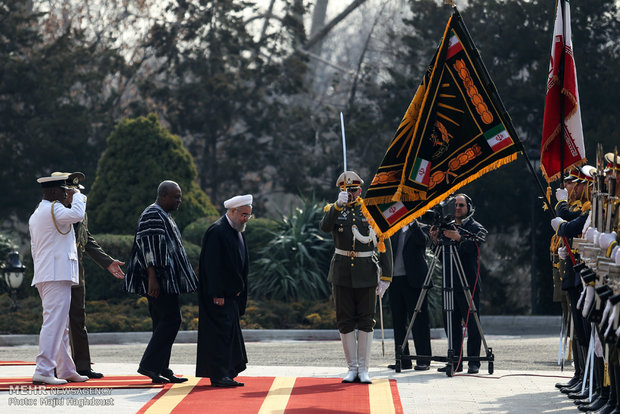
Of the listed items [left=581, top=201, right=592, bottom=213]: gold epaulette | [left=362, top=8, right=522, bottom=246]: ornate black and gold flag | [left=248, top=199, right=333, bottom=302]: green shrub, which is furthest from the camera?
[left=248, top=199, right=333, bottom=302]: green shrub

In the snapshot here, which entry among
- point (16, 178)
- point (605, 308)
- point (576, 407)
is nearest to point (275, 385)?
point (576, 407)

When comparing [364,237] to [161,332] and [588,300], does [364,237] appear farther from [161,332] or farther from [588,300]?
[588,300]

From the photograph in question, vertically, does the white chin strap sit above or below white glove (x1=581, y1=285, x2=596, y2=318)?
above

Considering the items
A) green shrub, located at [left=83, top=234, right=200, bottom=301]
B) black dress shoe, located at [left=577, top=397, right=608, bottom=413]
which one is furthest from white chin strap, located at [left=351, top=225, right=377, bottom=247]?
green shrub, located at [left=83, top=234, right=200, bottom=301]

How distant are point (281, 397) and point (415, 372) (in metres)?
2.89

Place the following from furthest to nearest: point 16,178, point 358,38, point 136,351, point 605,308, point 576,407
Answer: point 358,38, point 16,178, point 136,351, point 576,407, point 605,308

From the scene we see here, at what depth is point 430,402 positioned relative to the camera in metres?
10.2

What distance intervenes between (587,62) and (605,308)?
72.9 feet

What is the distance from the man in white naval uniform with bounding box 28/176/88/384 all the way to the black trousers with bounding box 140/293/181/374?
0.82 meters

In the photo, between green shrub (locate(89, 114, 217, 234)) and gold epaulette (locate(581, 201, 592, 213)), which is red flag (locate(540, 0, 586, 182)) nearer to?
gold epaulette (locate(581, 201, 592, 213))

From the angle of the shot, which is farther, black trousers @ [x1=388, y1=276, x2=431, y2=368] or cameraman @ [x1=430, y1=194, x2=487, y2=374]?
black trousers @ [x1=388, y1=276, x2=431, y2=368]

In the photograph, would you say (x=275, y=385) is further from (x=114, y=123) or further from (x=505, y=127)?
(x=114, y=123)

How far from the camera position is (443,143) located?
11.5 meters

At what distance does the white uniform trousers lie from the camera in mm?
10914
